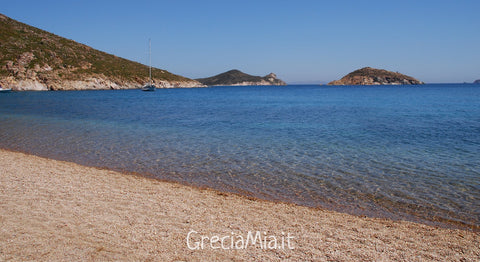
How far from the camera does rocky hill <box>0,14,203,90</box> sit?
8294 centimetres

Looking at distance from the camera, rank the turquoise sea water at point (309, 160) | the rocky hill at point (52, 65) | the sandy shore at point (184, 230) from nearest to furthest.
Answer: the sandy shore at point (184, 230) < the turquoise sea water at point (309, 160) < the rocky hill at point (52, 65)

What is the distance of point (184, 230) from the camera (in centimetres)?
650

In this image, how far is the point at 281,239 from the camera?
6.24 meters

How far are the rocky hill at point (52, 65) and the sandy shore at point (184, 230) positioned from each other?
8662 centimetres

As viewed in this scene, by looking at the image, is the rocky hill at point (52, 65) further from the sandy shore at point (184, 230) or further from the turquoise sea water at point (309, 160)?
the sandy shore at point (184, 230)

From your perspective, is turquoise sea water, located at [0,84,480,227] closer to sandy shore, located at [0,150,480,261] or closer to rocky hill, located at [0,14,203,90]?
sandy shore, located at [0,150,480,261]

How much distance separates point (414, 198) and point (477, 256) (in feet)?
11.3

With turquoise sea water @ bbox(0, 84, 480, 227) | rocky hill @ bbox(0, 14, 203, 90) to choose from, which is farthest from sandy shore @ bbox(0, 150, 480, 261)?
rocky hill @ bbox(0, 14, 203, 90)

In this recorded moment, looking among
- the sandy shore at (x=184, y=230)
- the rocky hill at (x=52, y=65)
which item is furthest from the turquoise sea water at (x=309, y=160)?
the rocky hill at (x=52, y=65)

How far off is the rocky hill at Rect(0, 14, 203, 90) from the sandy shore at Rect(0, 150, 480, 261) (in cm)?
8662

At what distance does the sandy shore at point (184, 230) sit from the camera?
5.55 meters

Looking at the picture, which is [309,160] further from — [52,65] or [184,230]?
[52,65]

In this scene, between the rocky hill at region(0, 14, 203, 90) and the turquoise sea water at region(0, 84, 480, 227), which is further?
the rocky hill at region(0, 14, 203, 90)

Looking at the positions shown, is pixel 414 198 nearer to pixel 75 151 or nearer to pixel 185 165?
pixel 185 165
